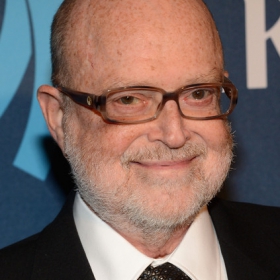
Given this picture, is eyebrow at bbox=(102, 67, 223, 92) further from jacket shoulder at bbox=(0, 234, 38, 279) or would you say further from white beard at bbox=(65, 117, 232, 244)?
jacket shoulder at bbox=(0, 234, 38, 279)

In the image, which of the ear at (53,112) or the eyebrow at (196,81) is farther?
the ear at (53,112)

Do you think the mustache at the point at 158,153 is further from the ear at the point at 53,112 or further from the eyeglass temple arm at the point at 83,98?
the ear at the point at 53,112

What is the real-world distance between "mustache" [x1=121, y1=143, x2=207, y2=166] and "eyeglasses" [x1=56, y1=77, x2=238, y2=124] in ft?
0.25

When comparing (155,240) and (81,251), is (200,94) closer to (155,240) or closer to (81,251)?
(155,240)

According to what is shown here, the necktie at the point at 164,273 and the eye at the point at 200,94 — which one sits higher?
the eye at the point at 200,94

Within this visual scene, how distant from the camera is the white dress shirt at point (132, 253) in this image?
Answer: 1796 mm

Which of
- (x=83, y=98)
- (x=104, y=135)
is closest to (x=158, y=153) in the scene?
(x=104, y=135)

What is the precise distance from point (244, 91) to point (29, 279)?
1.10 m

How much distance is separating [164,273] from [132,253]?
107 mm

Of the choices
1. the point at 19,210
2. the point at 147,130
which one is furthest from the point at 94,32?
the point at 19,210

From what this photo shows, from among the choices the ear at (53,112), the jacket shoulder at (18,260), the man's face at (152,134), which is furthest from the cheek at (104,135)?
the jacket shoulder at (18,260)

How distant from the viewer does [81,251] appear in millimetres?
1842

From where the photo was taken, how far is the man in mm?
1721

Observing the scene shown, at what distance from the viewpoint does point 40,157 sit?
7.66 ft
